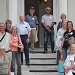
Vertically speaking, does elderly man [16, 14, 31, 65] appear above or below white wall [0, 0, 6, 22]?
below

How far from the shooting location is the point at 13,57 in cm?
1098

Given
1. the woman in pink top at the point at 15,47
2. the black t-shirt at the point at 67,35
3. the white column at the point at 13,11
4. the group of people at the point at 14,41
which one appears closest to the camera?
the group of people at the point at 14,41

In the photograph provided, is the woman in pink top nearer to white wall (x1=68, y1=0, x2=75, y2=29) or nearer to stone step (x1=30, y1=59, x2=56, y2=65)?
stone step (x1=30, y1=59, x2=56, y2=65)

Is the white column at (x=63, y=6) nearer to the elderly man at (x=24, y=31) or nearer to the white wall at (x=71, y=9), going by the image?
the white wall at (x=71, y=9)

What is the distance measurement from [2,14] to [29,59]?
2772 mm

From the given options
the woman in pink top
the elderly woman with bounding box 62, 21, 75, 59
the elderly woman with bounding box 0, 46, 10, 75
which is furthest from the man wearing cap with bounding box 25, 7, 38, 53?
the elderly woman with bounding box 0, 46, 10, 75

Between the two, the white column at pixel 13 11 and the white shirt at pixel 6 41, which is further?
the white column at pixel 13 11

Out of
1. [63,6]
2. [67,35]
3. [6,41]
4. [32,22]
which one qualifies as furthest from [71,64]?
[63,6]

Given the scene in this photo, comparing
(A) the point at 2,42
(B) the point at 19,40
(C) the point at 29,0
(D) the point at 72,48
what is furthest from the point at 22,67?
(C) the point at 29,0

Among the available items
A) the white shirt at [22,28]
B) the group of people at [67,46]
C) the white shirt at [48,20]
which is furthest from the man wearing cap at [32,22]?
the group of people at [67,46]

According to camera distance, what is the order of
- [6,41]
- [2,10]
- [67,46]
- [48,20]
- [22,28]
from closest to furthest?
[6,41]
[67,46]
[22,28]
[48,20]
[2,10]

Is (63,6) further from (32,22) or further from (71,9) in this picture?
(32,22)

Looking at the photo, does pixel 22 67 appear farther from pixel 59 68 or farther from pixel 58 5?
pixel 58 5

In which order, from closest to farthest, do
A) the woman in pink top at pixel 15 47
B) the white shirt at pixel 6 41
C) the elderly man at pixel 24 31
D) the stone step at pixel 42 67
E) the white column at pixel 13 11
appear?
the white shirt at pixel 6 41 → the woman in pink top at pixel 15 47 → the elderly man at pixel 24 31 → the stone step at pixel 42 67 → the white column at pixel 13 11
